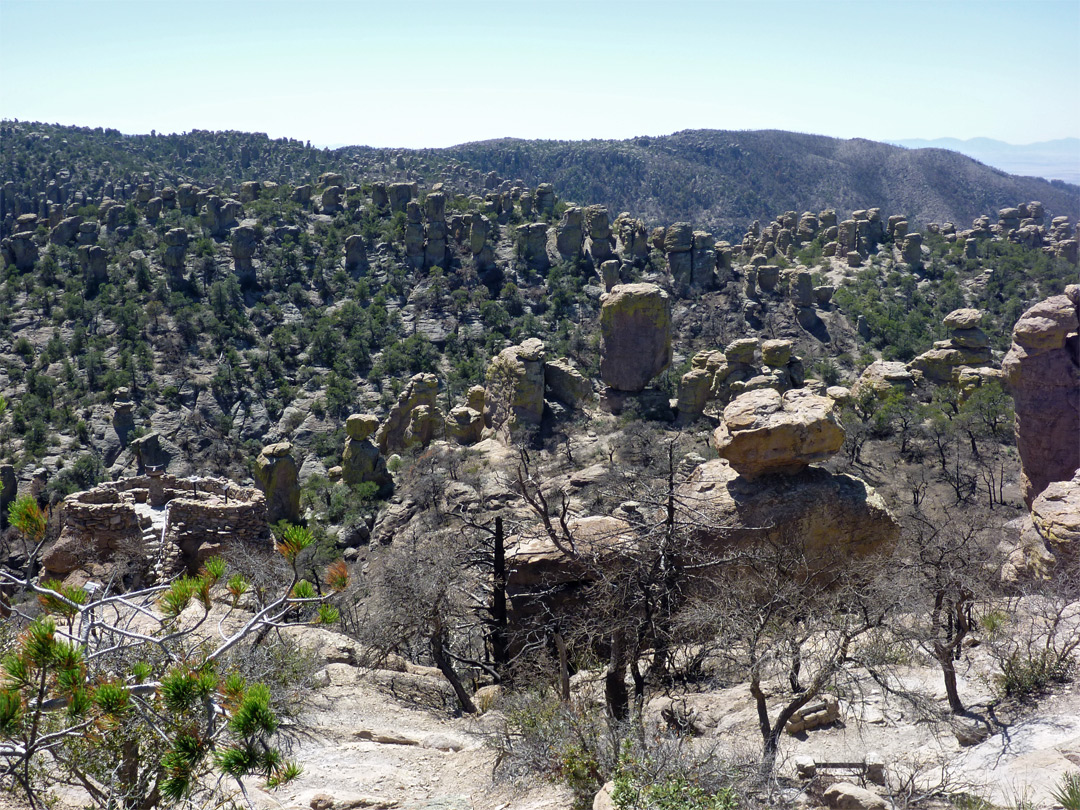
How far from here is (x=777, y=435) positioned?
11680 mm

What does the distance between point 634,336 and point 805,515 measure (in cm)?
1702

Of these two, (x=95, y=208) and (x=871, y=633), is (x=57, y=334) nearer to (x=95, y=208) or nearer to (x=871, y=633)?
(x=95, y=208)

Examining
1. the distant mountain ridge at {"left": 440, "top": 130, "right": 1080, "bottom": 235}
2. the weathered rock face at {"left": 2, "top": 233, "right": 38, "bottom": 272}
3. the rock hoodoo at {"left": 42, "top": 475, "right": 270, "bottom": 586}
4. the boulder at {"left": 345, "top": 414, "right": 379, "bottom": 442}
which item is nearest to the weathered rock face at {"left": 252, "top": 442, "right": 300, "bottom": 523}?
the boulder at {"left": 345, "top": 414, "right": 379, "bottom": 442}

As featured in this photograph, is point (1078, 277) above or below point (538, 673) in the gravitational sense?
above

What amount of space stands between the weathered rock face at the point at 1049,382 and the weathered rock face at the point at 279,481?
1923 centimetres

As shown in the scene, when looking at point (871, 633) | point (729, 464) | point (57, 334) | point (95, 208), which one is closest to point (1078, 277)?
point (729, 464)

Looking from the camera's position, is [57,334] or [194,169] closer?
[57,334]

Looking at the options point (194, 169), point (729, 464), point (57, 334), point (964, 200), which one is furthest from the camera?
point (964, 200)

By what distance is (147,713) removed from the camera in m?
4.21

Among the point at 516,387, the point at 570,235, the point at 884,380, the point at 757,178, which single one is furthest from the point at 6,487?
the point at 757,178

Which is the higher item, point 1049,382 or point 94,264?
→ point 94,264

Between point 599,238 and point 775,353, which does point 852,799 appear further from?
point 599,238

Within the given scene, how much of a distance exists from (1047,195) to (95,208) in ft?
325

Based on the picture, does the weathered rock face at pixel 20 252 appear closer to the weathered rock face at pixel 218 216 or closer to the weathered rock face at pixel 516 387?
the weathered rock face at pixel 218 216
